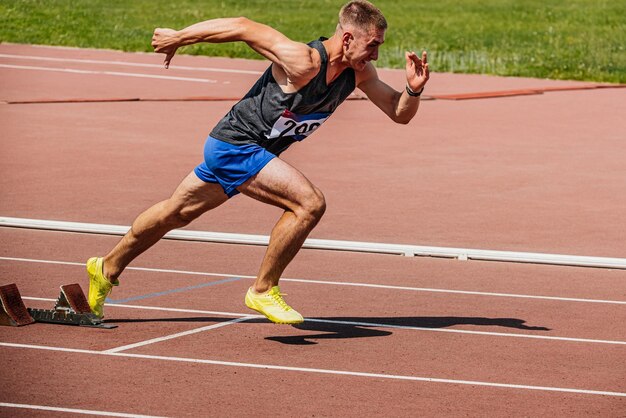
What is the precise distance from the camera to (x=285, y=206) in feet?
25.0

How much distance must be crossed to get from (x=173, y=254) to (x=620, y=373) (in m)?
4.19

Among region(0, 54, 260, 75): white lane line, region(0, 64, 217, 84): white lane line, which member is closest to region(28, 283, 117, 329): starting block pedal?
region(0, 64, 217, 84): white lane line

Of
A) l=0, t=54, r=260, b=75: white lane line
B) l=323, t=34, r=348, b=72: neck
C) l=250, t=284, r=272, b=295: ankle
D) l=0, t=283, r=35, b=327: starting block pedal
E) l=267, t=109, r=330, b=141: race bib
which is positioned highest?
l=0, t=54, r=260, b=75: white lane line

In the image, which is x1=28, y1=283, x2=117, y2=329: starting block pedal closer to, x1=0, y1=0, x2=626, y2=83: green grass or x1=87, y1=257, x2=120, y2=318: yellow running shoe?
x1=87, y1=257, x2=120, y2=318: yellow running shoe

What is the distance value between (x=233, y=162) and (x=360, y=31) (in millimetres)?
972

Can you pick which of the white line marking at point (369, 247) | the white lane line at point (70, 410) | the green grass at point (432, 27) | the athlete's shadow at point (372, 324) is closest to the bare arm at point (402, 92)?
the athlete's shadow at point (372, 324)

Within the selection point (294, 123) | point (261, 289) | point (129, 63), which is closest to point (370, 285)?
point (261, 289)

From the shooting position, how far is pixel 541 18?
126 ft

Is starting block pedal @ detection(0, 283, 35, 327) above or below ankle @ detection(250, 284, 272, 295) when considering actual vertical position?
below

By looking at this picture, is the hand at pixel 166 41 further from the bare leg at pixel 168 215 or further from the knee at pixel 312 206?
the knee at pixel 312 206

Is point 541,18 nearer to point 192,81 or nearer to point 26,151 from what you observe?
point 192,81

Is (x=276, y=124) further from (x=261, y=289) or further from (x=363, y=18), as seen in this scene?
(x=261, y=289)

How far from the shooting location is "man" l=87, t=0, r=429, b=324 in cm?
740

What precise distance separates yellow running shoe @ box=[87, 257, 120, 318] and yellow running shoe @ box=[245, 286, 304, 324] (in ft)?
2.77
